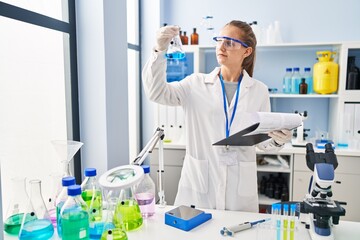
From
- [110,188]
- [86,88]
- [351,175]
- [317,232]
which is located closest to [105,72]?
[86,88]

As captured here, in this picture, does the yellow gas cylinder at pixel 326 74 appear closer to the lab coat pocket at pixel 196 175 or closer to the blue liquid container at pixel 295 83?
the blue liquid container at pixel 295 83

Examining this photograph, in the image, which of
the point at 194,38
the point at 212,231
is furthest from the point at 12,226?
the point at 194,38

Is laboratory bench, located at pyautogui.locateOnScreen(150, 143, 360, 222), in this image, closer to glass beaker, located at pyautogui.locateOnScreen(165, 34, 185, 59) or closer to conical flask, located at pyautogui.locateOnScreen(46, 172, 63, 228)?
glass beaker, located at pyautogui.locateOnScreen(165, 34, 185, 59)

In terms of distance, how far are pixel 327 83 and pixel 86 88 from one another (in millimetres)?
2139

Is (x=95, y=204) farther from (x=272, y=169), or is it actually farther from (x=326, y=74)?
(x=326, y=74)

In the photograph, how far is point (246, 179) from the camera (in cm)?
177

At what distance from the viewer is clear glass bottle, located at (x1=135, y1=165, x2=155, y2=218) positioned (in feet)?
4.81

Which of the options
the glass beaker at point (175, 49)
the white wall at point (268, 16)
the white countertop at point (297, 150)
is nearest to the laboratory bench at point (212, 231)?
the glass beaker at point (175, 49)

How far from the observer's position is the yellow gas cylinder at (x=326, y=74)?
294 centimetres

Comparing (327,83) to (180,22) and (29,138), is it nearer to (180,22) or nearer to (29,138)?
(180,22)

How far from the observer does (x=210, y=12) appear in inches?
136

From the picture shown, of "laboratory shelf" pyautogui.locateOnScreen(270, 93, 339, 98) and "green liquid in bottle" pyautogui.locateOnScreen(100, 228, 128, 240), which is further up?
"laboratory shelf" pyautogui.locateOnScreen(270, 93, 339, 98)

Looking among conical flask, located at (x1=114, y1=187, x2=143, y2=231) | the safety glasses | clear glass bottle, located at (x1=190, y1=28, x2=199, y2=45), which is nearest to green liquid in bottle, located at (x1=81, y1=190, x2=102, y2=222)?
conical flask, located at (x1=114, y1=187, x2=143, y2=231)

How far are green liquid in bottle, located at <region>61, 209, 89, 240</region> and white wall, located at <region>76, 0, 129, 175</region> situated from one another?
713 mm
